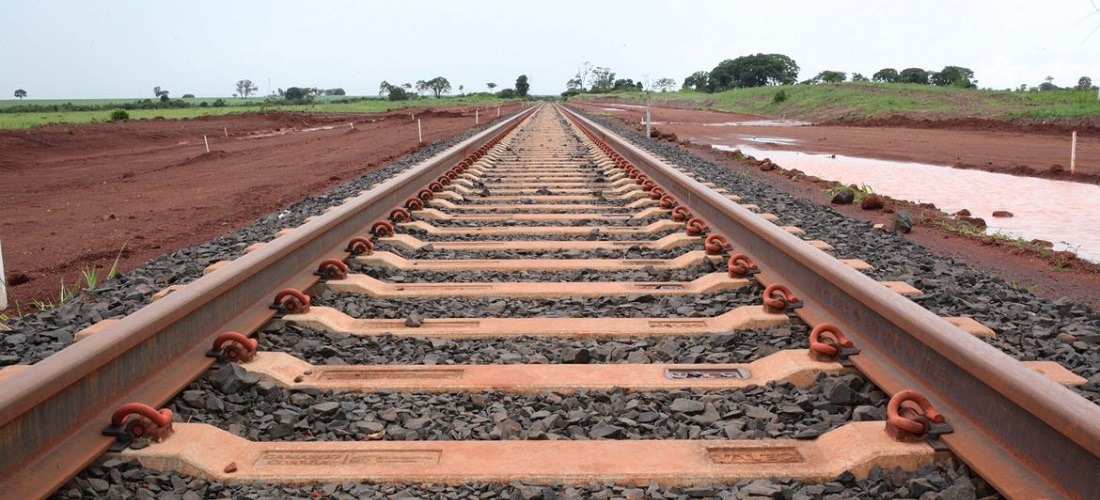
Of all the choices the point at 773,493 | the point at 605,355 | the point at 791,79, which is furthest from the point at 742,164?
the point at 791,79

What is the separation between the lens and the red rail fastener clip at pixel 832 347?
8.96 ft

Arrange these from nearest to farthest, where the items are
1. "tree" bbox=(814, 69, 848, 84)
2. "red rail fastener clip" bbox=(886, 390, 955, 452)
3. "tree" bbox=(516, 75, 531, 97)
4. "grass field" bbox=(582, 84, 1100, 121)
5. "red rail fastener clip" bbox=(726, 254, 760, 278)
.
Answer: "red rail fastener clip" bbox=(886, 390, 955, 452) < "red rail fastener clip" bbox=(726, 254, 760, 278) < "grass field" bbox=(582, 84, 1100, 121) < "tree" bbox=(814, 69, 848, 84) < "tree" bbox=(516, 75, 531, 97)

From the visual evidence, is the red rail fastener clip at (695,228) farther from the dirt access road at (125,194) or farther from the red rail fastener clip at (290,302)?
the dirt access road at (125,194)

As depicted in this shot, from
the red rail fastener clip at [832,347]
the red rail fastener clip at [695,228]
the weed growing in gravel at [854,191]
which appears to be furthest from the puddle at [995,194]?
the red rail fastener clip at [832,347]

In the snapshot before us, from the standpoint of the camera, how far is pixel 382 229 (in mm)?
5227

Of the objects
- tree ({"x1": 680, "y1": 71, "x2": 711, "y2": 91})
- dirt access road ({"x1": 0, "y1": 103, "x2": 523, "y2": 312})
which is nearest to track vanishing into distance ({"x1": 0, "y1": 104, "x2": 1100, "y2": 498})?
dirt access road ({"x1": 0, "y1": 103, "x2": 523, "y2": 312})

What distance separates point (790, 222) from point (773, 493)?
14.3 ft

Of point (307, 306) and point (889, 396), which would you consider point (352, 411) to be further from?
point (889, 396)

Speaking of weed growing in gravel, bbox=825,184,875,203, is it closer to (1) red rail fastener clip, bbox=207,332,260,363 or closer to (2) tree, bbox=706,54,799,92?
(1) red rail fastener clip, bbox=207,332,260,363

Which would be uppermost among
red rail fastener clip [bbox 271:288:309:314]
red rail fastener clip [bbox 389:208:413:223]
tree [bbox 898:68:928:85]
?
tree [bbox 898:68:928:85]

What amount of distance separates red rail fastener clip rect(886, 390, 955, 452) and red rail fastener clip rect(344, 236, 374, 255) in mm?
3130

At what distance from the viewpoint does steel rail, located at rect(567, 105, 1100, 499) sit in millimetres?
1751

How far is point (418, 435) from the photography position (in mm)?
2334

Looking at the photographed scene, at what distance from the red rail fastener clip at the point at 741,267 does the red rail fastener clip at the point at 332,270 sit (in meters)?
1.91
